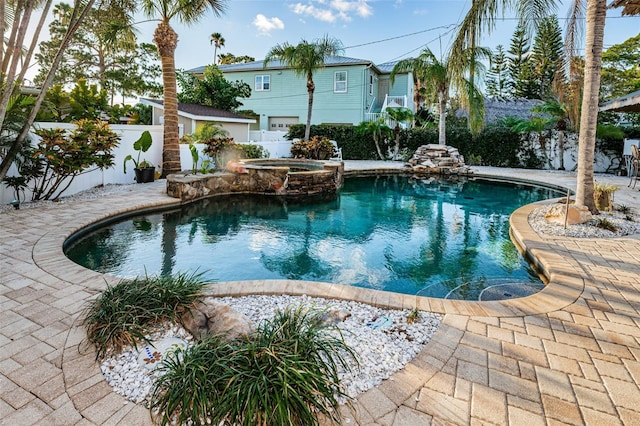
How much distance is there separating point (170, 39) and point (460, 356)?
12.0 meters

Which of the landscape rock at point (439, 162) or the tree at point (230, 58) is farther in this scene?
the tree at point (230, 58)

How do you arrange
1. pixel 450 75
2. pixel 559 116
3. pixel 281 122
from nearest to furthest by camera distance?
pixel 450 75 < pixel 559 116 < pixel 281 122

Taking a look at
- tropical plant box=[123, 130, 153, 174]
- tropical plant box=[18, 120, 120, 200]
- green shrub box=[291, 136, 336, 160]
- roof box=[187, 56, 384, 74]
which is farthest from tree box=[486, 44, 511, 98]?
tropical plant box=[18, 120, 120, 200]

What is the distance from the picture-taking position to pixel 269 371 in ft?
7.35

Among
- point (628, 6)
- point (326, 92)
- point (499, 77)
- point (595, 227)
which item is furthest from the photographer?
point (499, 77)

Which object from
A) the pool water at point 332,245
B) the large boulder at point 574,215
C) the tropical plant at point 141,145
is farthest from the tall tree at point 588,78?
the tropical plant at point 141,145

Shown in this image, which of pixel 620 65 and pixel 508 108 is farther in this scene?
pixel 620 65

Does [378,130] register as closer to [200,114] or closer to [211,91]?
[200,114]

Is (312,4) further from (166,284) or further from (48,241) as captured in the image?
(166,284)

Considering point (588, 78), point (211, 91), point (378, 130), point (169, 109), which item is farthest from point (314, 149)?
point (588, 78)

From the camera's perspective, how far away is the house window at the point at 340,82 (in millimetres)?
23047

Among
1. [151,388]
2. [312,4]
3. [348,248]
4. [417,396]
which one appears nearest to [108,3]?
[348,248]

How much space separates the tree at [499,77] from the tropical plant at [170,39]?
3252 centimetres

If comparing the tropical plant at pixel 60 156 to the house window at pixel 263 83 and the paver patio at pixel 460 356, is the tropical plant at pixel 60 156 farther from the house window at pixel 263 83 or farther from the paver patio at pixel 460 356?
the house window at pixel 263 83
